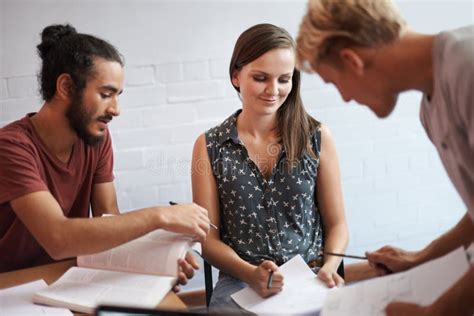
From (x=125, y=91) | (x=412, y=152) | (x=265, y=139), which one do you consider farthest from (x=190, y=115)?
(x=412, y=152)

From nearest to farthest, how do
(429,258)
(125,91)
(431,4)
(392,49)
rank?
(392,49), (429,258), (125,91), (431,4)

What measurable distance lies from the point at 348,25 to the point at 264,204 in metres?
0.82

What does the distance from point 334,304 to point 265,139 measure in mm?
744

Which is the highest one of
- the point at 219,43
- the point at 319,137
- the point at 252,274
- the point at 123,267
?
the point at 219,43

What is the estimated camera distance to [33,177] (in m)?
1.44

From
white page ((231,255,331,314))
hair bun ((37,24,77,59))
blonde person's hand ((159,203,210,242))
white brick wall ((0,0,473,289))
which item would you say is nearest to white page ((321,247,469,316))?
white page ((231,255,331,314))

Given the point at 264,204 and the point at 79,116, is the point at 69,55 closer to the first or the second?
the point at 79,116

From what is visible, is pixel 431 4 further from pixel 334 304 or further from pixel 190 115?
pixel 334 304

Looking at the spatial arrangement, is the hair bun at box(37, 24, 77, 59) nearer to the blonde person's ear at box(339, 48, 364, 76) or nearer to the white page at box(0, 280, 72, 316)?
the white page at box(0, 280, 72, 316)

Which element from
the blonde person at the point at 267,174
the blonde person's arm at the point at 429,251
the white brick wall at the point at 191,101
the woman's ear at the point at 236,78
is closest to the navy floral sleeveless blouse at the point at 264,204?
the blonde person at the point at 267,174

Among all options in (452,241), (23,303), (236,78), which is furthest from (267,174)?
(23,303)

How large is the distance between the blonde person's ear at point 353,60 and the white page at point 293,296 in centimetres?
58

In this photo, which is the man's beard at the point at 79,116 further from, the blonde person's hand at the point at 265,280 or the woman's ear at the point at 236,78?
the blonde person's hand at the point at 265,280

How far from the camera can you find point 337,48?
1.06 m
